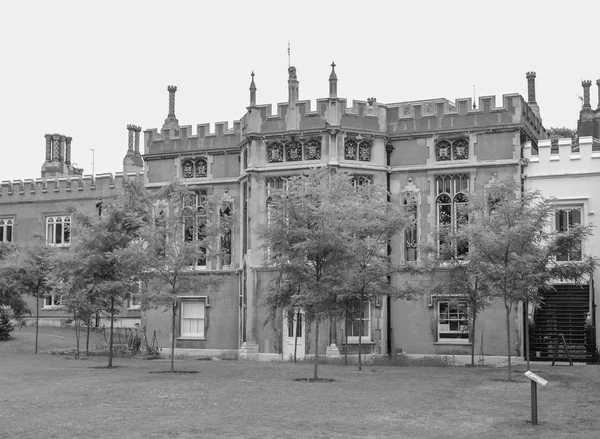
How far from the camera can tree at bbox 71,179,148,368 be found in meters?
28.4

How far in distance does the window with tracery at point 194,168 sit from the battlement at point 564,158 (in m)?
14.0

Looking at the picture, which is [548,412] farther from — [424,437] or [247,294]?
[247,294]

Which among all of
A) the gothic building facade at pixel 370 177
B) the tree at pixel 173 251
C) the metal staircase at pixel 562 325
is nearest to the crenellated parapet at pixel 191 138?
the gothic building facade at pixel 370 177

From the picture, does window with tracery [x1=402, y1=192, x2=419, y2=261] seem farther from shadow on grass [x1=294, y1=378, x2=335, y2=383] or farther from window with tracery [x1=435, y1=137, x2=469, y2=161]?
shadow on grass [x1=294, y1=378, x2=335, y2=383]

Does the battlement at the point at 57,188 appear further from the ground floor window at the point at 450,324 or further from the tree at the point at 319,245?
the tree at the point at 319,245

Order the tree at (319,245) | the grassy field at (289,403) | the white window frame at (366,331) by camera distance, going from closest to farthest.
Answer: the grassy field at (289,403)
the tree at (319,245)
the white window frame at (366,331)

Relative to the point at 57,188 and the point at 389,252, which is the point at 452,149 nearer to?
the point at 389,252

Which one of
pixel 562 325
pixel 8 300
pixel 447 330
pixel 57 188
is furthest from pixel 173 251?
pixel 57 188

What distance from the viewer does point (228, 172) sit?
39.1 m

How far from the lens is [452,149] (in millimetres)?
36094

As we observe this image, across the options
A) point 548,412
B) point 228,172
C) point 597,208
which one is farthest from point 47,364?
point 597,208

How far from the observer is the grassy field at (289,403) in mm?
15828

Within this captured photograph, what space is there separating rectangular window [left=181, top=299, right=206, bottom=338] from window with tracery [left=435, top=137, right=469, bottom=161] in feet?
Answer: 39.6

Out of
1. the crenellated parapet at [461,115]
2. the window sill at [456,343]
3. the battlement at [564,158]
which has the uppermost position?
the crenellated parapet at [461,115]
